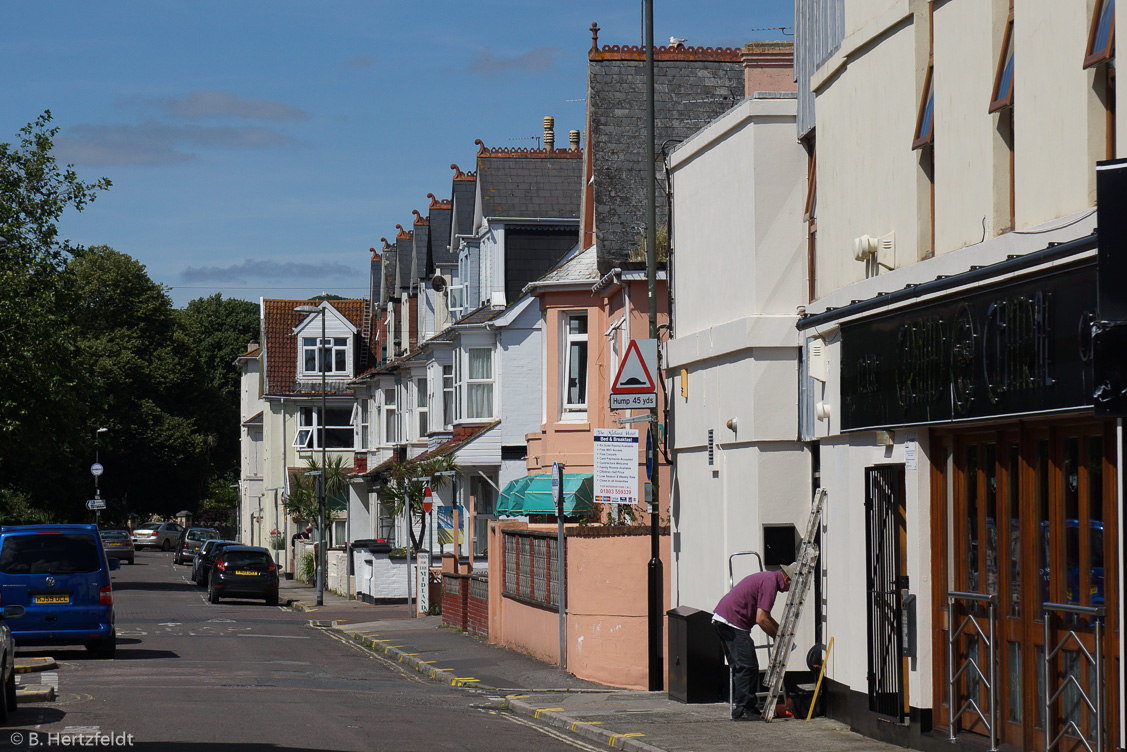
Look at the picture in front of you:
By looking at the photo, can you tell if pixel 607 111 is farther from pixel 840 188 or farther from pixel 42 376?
pixel 42 376

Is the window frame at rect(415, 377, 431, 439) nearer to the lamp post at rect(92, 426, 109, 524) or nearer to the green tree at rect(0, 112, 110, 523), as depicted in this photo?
the green tree at rect(0, 112, 110, 523)

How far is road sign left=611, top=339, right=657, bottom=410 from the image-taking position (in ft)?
57.6

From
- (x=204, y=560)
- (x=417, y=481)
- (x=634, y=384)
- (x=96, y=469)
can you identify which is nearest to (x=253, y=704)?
(x=634, y=384)

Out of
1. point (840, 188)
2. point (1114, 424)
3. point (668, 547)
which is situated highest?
point (840, 188)

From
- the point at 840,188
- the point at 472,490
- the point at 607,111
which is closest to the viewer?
the point at 840,188

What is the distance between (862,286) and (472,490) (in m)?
27.5

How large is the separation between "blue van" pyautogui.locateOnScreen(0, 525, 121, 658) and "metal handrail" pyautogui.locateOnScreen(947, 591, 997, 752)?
13.7 meters

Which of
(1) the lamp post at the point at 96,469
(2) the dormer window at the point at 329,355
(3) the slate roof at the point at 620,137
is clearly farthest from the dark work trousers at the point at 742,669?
(1) the lamp post at the point at 96,469

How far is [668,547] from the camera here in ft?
62.9

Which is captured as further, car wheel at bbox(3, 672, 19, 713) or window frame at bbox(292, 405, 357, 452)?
window frame at bbox(292, 405, 357, 452)

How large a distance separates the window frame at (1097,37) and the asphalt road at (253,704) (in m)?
7.25

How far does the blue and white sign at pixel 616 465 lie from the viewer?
17.7 metres

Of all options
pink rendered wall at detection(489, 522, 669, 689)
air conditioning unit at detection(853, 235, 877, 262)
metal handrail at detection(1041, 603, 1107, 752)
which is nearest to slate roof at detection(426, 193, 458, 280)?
pink rendered wall at detection(489, 522, 669, 689)

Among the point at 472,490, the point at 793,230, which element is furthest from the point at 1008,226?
the point at 472,490
